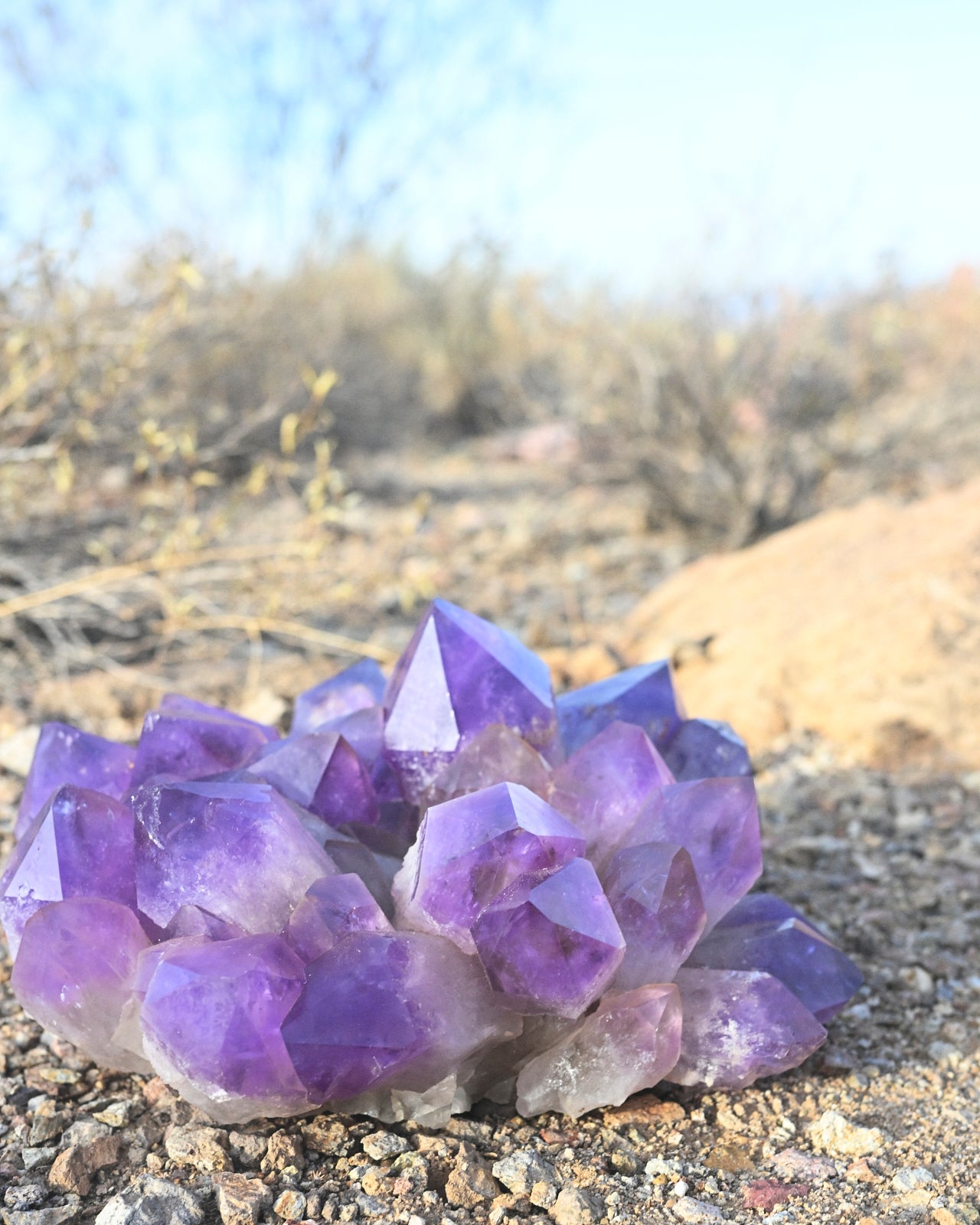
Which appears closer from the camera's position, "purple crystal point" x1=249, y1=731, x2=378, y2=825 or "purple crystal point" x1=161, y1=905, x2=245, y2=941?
"purple crystal point" x1=161, y1=905, x2=245, y2=941

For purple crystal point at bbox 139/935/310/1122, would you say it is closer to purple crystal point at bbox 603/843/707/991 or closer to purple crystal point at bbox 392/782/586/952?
purple crystal point at bbox 392/782/586/952

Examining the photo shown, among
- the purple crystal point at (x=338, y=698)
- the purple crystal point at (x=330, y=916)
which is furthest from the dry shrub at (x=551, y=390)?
the purple crystal point at (x=330, y=916)

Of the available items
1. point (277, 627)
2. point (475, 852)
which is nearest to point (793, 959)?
point (475, 852)

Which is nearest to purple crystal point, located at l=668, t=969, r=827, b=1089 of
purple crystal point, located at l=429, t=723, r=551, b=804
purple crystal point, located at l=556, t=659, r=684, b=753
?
purple crystal point, located at l=429, t=723, r=551, b=804

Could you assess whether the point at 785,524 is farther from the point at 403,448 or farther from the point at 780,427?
the point at 403,448

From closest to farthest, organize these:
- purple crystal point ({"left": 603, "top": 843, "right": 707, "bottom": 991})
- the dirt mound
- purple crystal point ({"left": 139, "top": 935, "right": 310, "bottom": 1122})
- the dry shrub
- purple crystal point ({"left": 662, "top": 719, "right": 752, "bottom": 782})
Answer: purple crystal point ({"left": 139, "top": 935, "right": 310, "bottom": 1122}), purple crystal point ({"left": 603, "top": 843, "right": 707, "bottom": 991}), purple crystal point ({"left": 662, "top": 719, "right": 752, "bottom": 782}), the dirt mound, the dry shrub

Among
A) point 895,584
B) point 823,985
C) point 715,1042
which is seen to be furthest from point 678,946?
point 895,584

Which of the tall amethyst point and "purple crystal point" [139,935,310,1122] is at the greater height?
the tall amethyst point

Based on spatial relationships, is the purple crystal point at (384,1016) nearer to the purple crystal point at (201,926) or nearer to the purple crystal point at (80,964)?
the purple crystal point at (201,926)
